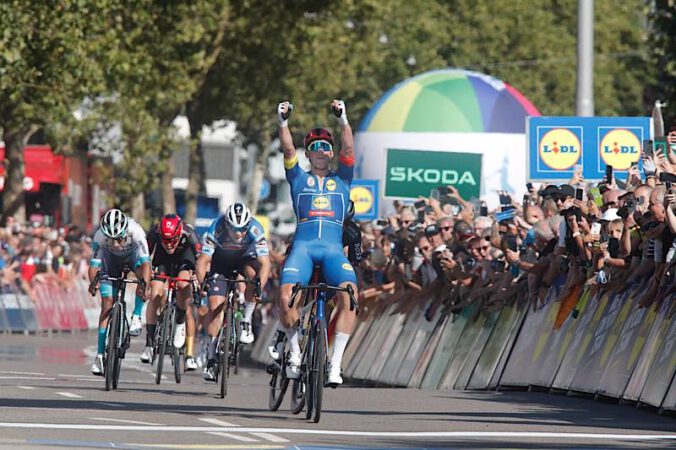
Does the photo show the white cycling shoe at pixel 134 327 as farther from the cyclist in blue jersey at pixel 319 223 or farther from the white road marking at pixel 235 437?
the white road marking at pixel 235 437

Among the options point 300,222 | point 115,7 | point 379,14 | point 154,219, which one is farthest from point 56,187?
point 300,222

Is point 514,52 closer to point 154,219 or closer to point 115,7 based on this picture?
point 154,219

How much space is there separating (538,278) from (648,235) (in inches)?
135

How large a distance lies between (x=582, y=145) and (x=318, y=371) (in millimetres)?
10624

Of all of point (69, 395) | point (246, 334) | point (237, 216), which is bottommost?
point (69, 395)

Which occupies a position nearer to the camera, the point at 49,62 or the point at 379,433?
the point at 379,433

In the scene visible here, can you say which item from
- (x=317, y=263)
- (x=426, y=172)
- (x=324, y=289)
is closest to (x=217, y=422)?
(x=324, y=289)

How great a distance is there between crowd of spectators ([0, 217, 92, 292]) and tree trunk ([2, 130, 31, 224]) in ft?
9.92

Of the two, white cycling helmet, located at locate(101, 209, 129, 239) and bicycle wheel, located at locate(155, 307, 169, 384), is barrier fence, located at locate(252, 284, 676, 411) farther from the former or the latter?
white cycling helmet, located at locate(101, 209, 129, 239)

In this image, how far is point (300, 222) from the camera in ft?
52.6

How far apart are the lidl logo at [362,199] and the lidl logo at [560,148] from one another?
527 inches

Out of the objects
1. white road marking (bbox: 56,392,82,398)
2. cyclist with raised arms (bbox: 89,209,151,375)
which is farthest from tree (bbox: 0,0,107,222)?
white road marking (bbox: 56,392,82,398)

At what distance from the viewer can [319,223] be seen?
16.0 metres

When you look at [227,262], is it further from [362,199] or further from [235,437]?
[362,199]
